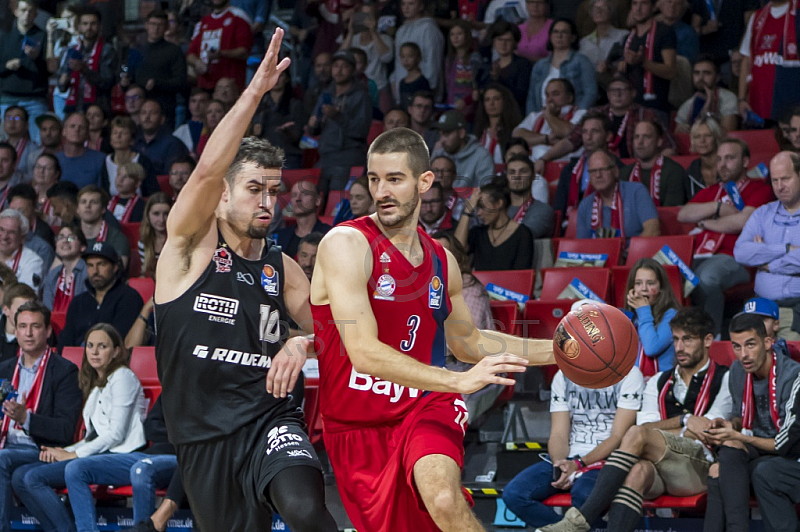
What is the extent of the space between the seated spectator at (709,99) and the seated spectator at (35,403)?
20.6 ft

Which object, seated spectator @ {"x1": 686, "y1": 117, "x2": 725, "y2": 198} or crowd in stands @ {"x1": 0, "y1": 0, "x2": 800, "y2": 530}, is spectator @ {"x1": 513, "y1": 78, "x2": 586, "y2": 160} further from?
seated spectator @ {"x1": 686, "y1": 117, "x2": 725, "y2": 198}

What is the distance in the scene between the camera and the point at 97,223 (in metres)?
10.7

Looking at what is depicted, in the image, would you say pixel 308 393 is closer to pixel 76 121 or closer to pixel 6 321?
pixel 6 321

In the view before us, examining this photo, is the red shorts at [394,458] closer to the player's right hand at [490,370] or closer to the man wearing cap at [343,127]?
the player's right hand at [490,370]

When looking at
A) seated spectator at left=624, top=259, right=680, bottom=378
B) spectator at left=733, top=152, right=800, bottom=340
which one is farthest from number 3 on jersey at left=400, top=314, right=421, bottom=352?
spectator at left=733, top=152, right=800, bottom=340

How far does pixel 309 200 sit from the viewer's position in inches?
385

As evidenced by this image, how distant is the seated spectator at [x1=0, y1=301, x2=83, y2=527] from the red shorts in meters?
4.55

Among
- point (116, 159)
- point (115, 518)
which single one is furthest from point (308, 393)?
point (116, 159)

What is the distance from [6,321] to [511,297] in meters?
4.67

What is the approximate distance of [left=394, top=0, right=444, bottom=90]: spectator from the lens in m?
11.9

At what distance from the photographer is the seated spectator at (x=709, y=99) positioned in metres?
10.2

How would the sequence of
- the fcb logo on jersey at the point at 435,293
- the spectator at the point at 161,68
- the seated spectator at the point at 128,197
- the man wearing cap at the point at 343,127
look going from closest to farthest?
1. the fcb logo on jersey at the point at 435,293
2. the man wearing cap at the point at 343,127
3. the seated spectator at the point at 128,197
4. the spectator at the point at 161,68

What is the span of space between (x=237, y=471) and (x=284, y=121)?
782 centimetres

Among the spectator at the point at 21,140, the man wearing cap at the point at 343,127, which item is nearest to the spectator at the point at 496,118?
the man wearing cap at the point at 343,127
